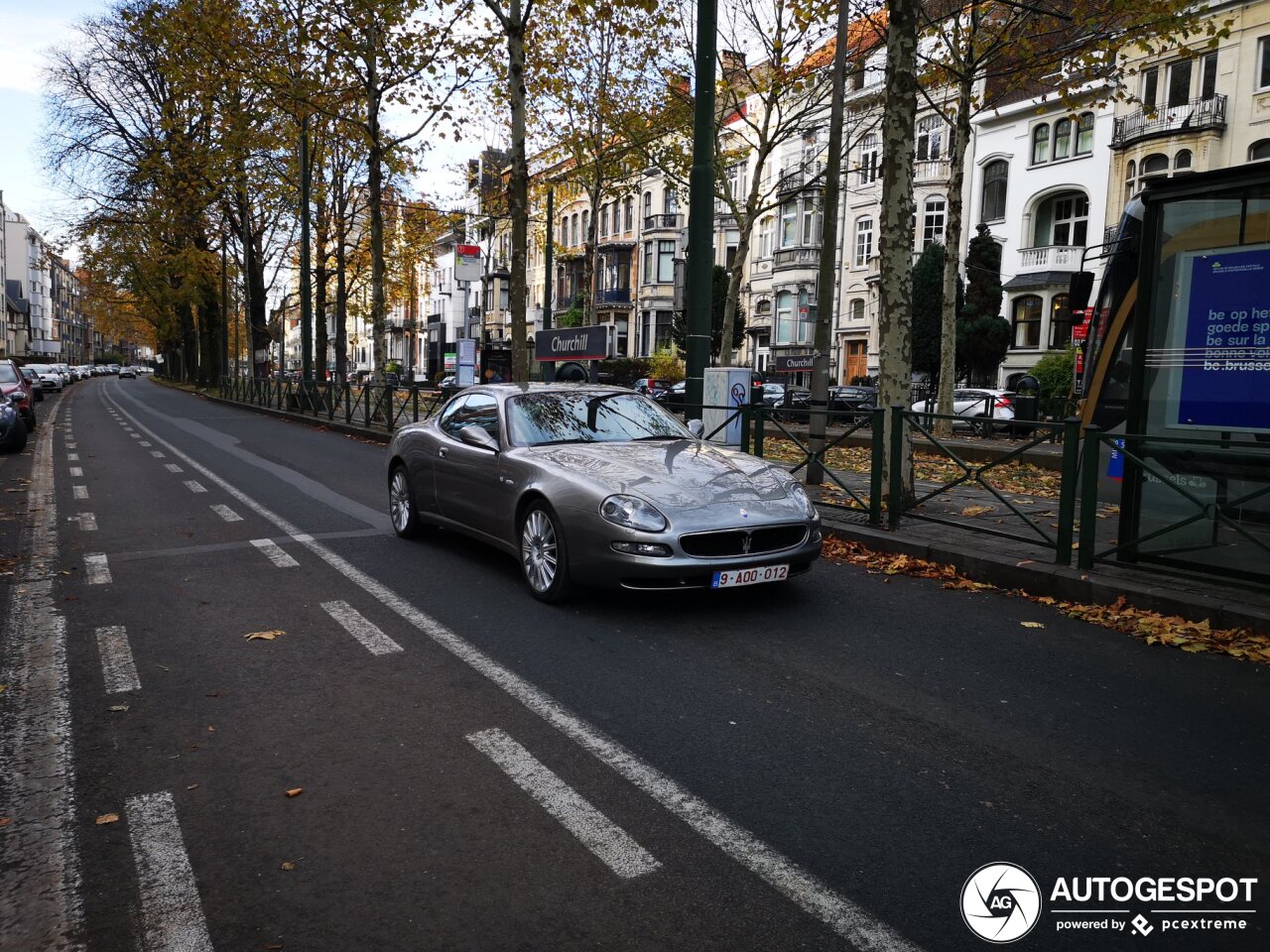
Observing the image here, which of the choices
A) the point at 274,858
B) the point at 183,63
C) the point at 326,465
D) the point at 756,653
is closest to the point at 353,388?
the point at 183,63

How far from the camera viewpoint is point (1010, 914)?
296cm

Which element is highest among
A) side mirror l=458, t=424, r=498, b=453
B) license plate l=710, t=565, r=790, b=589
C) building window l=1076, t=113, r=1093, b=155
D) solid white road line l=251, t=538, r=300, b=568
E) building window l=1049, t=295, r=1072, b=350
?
building window l=1076, t=113, r=1093, b=155

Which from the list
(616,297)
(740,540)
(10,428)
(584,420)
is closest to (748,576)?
(740,540)

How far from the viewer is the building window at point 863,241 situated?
4762 cm

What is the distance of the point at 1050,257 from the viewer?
39.9 m

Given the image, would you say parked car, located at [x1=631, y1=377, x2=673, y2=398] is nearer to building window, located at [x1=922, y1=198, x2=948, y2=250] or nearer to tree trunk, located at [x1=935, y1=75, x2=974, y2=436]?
building window, located at [x1=922, y1=198, x2=948, y2=250]

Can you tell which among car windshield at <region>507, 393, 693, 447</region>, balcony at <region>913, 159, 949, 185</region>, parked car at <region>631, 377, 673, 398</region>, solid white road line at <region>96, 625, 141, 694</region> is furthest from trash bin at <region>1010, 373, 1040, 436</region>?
balcony at <region>913, 159, 949, 185</region>

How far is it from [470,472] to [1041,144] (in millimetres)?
39749

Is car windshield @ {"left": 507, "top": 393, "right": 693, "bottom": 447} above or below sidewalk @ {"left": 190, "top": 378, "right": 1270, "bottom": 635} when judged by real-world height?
above

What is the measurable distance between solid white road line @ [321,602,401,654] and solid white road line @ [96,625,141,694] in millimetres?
1182

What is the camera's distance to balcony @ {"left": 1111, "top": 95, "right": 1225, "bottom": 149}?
33.4m

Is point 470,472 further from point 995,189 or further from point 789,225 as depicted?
point 789,225

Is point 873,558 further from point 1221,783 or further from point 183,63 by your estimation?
point 183,63

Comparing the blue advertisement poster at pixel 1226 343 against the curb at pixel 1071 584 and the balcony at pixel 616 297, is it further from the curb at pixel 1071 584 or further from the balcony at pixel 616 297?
the balcony at pixel 616 297
